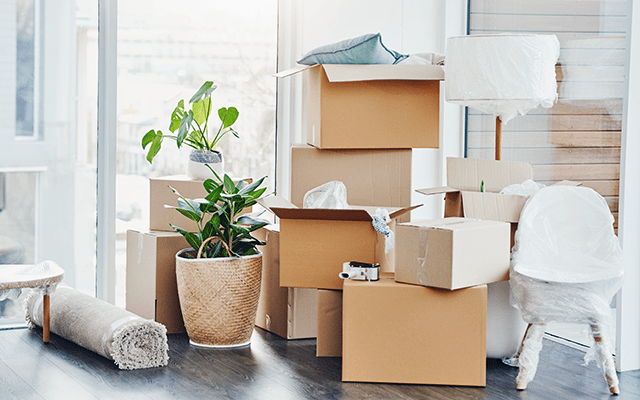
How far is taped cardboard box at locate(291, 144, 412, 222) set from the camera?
294cm

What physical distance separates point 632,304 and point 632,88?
79 cm

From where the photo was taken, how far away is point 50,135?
10.7 ft

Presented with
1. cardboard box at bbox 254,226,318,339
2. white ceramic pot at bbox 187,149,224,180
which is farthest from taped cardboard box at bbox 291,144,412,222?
white ceramic pot at bbox 187,149,224,180

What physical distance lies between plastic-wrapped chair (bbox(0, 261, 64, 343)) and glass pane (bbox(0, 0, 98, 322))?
1.30 feet

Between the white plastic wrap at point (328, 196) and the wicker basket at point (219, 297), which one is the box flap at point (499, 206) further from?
the wicker basket at point (219, 297)

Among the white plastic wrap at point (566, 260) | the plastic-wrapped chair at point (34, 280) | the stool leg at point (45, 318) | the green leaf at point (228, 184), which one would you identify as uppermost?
the green leaf at point (228, 184)

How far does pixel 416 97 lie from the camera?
9.36 ft

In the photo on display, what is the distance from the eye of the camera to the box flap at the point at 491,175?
110 inches

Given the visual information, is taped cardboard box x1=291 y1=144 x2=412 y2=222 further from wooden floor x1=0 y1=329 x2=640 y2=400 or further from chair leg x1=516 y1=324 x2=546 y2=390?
chair leg x1=516 y1=324 x2=546 y2=390

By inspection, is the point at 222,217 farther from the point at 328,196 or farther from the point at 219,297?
the point at 328,196

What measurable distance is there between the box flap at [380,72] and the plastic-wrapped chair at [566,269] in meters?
0.65

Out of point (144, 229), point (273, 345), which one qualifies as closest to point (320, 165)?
point (273, 345)

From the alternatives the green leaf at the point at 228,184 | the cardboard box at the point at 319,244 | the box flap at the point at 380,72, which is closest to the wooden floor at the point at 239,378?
the cardboard box at the point at 319,244

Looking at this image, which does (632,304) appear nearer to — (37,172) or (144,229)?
(144,229)
